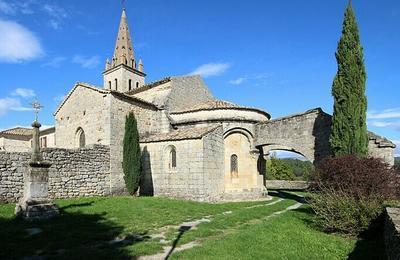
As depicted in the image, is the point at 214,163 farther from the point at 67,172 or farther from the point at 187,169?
the point at 67,172

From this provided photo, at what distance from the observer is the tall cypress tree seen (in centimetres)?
1450

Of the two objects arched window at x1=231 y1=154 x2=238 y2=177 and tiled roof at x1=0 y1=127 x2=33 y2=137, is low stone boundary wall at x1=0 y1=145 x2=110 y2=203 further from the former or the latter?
tiled roof at x1=0 y1=127 x2=33 y2=137

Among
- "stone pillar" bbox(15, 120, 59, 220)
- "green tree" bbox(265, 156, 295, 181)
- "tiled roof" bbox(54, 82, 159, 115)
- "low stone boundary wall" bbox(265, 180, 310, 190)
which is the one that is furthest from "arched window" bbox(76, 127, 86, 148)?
"green tree" bbox(265, 156, 295, 181)

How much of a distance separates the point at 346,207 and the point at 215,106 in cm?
1168

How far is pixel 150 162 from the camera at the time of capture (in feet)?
61.6

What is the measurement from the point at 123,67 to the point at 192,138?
2300cm

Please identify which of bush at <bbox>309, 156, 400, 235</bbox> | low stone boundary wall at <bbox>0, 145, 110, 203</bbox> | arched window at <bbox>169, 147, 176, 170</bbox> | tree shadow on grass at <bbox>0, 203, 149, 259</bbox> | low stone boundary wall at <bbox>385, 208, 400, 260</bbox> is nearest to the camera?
low stone boundary wall at <bbox>385, 208, 400, 260</bbox>

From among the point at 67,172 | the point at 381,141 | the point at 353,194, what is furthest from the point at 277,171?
the point at 353,194

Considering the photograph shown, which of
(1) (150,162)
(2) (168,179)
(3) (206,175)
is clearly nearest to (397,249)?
(3) (206,175)

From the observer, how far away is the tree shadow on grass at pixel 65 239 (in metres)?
6.48

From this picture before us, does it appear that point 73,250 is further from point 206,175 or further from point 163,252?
point 206,175

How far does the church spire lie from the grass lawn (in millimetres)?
28214

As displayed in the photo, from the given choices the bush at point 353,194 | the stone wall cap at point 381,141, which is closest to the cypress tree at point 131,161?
the bush at point 353,194

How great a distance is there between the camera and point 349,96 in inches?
583
